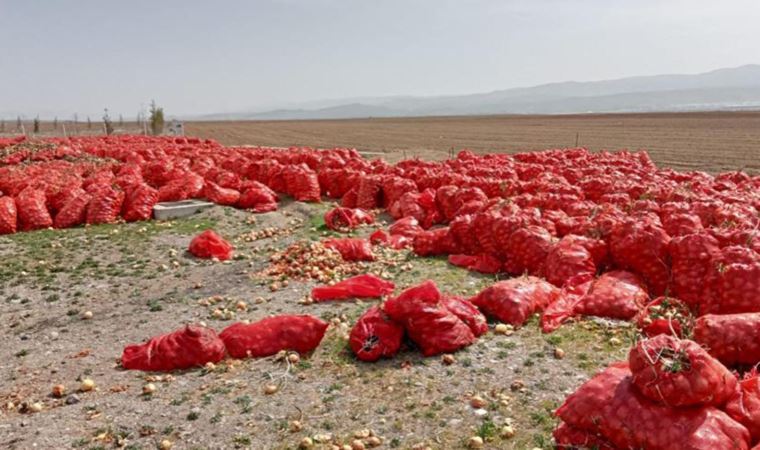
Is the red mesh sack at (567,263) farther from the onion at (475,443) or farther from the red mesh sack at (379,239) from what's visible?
the onion at (475,443)

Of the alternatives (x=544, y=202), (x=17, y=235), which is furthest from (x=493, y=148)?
(x=17, y=235)

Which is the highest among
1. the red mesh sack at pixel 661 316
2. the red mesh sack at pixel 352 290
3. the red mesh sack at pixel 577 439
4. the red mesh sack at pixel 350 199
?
the red mesh sack at pixel 350 199

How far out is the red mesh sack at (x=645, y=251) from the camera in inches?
245

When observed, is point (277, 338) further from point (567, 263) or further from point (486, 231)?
point (486, 231)

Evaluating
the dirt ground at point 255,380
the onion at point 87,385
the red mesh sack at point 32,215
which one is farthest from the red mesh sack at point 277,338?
the red mesh sack at point 32,215

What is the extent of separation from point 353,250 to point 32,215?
6.78 meters

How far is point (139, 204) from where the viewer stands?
11641 millimetres

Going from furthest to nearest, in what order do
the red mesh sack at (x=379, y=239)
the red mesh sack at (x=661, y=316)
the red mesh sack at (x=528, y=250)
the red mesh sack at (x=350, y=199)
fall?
1. the red mesh sack at (x=350, y=199)
2. the red mesh sack at (x=379, y=239)
3. the red mesh sack at (x=528, y=250)
4. the red mesh sack at (x=661, y=316)

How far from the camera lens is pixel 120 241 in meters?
9.93

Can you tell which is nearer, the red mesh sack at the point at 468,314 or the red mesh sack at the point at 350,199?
the red mesh sack at the point at 468,314

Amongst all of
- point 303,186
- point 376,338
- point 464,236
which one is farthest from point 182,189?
point 376,338

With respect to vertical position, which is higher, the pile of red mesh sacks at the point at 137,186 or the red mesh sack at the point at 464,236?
the pile of red mesh sacks at the point at 137,186

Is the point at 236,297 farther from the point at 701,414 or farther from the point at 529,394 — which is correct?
the point at 701,414

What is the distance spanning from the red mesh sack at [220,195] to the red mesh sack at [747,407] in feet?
34.3
